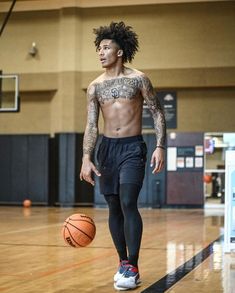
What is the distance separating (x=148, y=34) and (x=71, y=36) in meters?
2.49

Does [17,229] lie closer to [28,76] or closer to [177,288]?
[177,288]

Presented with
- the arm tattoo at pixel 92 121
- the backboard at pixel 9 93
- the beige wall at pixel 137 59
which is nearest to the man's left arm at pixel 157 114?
the arm tattoo at pixel 92 121

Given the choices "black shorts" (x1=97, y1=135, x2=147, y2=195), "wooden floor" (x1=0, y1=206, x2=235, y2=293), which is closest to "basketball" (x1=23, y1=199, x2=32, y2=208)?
"wooden floor" (x1=0, y1=206, x2=235, y2=293)

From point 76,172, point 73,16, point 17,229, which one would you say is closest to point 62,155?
point 76,172

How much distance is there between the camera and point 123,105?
523cm

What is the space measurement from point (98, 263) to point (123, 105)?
2.18 meters

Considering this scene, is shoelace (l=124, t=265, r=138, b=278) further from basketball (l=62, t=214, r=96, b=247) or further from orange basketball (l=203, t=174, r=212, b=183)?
orange basketball (l=203, t=174, r=212, b=183)

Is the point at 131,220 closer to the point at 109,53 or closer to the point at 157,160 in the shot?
the point at 157,160

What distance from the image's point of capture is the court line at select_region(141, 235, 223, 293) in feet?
16.6

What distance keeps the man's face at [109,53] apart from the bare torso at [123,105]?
15 centimetres

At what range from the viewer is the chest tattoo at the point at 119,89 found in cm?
523

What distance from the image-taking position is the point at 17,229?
11211 millimetres

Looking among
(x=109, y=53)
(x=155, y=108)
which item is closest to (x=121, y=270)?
(x=155, y=108)

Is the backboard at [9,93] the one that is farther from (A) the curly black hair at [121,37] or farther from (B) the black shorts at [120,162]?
(B) the black shorts at [120,162]
